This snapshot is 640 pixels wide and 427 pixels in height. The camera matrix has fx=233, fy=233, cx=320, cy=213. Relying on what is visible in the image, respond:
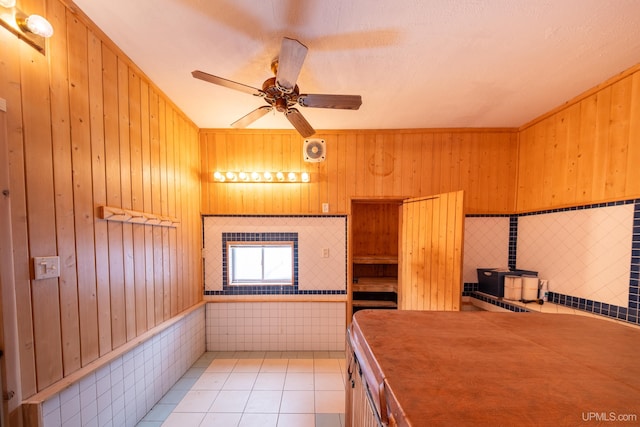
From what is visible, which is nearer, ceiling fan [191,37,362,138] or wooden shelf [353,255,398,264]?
ceiling fan [191,37,362,138]

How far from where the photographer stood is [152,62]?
5.61 ft

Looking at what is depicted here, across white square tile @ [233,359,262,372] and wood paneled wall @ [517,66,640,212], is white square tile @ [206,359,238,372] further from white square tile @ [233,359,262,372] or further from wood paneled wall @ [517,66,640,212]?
wood paneled wall @ [517,66,640,212]

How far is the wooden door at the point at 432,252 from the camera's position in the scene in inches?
83.2

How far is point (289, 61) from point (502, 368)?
163 centimetres

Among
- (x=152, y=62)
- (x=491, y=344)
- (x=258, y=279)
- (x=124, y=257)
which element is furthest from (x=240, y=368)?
(x=152, y=62)

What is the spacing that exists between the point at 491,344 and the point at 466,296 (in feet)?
7.64

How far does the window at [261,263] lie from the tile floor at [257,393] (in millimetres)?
884

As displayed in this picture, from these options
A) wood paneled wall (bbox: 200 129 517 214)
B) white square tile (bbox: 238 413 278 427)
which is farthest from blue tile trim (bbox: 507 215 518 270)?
white square tile (bbox: 238 413 278 427)

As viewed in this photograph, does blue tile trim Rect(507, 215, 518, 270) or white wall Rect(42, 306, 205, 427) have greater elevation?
blue tile trim Rect(507, 215, 518, 270)

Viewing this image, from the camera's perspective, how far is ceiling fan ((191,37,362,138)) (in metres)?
1.28

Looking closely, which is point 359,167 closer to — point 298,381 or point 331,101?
point 331,101

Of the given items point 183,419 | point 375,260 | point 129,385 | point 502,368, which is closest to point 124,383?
point 129,385

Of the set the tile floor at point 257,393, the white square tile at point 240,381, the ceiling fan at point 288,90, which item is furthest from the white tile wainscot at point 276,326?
the ceiling fan at point 288,90

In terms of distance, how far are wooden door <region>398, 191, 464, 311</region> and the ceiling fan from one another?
4.49ft
